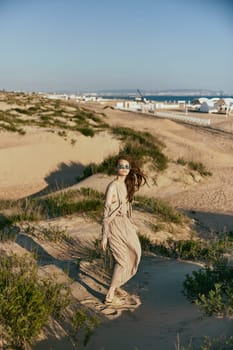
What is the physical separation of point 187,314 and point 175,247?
285 centimetres

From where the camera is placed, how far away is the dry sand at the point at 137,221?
14.3 ft

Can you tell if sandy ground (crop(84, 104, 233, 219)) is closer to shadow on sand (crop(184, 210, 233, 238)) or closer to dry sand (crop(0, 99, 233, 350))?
dry sand (crop(0, 99, 233, 350))

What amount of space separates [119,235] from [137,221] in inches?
152

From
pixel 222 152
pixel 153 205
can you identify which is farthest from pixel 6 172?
pixel 222 152

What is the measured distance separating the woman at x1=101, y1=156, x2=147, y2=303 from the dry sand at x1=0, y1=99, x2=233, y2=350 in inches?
15.2

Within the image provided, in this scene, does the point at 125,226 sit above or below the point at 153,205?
above

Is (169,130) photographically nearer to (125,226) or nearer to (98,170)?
(98,170)

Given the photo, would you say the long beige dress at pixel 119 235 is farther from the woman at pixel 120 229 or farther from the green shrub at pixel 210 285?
the green shrub at pixel 210 285

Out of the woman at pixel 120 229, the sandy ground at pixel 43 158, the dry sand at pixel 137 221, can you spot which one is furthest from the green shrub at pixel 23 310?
the sandy ground at pixel 43 158

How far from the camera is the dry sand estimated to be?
4.36 metres

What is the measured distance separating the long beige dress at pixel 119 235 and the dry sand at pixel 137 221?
0.43 metres

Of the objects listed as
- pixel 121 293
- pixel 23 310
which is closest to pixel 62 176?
pixel 121 293

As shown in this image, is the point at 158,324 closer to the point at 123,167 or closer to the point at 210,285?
the point at 210,285

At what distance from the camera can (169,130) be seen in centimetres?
2989
